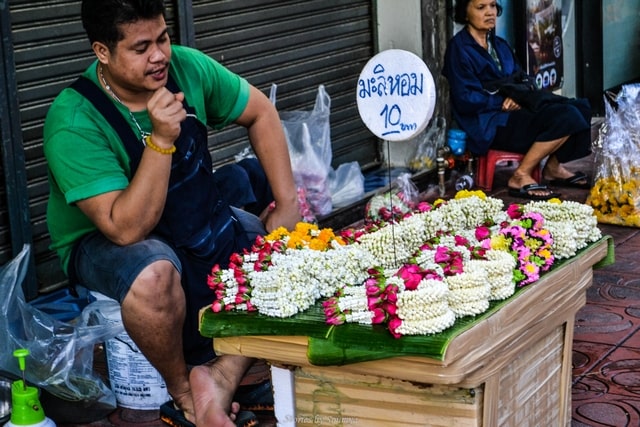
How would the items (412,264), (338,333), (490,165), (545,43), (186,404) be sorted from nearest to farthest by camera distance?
(338,333) → (412,264) → (186,404) → (490,165) → (545,43)

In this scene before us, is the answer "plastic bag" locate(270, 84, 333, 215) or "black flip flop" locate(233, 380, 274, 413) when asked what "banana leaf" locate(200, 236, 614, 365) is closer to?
"black flip flop" locate(233, 380, 274, 413)

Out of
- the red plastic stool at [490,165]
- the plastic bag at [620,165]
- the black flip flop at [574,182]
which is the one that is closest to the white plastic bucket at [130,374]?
the plastic bag at [620,165]

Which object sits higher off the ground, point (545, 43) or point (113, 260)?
point (113, 260)

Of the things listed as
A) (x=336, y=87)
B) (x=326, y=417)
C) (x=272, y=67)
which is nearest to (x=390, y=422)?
(x=326, y=417)

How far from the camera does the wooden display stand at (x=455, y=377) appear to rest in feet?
8.61

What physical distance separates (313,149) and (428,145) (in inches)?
50.5

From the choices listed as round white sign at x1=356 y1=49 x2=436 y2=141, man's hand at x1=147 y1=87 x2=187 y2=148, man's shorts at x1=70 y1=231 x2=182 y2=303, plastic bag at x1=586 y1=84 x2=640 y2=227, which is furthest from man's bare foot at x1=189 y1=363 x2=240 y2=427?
plastic bag at x1=586 y1=84 x2=640 y2=227

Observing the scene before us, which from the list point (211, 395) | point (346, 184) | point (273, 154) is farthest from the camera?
point (346, 184)

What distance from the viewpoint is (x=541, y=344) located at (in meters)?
3.04

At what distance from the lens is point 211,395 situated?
10.5ft

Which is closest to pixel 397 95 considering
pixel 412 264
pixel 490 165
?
pixel 412 264

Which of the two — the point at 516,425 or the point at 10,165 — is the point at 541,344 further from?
the point at 10,165

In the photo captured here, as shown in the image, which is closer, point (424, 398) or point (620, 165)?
point (424, 398)

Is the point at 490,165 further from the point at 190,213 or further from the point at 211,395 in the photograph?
the point at 211,395
